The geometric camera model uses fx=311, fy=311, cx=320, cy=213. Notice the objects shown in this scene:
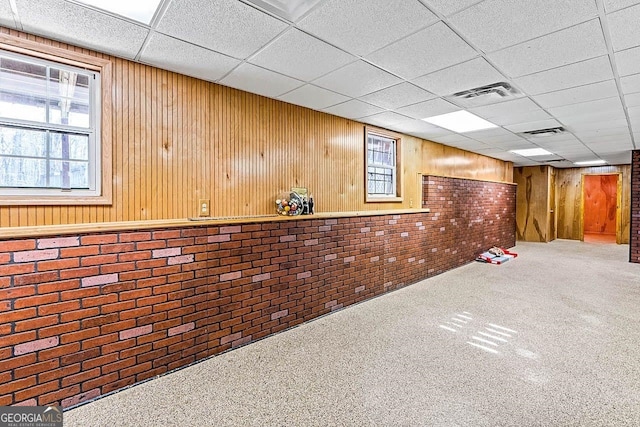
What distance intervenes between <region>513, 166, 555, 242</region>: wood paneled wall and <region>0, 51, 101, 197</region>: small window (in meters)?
12.0

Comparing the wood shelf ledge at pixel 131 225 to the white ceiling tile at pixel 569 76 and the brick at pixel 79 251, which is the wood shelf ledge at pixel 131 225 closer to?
the brick at pixel 79 251

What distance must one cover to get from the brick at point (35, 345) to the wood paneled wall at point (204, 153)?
0.82 metres

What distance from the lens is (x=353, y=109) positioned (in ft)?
13.1

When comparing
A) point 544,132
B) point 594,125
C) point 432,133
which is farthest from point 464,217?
point 594,125

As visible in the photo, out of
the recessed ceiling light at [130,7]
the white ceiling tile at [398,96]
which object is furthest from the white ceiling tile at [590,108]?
the recessed ceiling light at [130,7]

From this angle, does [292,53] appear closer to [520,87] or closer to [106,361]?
[520,87]

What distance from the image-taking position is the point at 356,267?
4367mm

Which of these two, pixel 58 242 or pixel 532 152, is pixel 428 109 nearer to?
pixel 58 242

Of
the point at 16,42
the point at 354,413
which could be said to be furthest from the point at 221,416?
the point at 16,42

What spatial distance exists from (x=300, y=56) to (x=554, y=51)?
1.98 metres

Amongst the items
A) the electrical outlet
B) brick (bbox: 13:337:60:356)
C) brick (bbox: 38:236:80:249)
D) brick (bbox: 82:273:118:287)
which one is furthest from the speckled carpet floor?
the electrical outlet

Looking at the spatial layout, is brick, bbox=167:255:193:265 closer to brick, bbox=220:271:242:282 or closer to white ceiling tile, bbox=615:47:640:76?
Result: brick, bbox=220:271:242:282

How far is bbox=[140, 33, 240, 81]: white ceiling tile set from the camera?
2348 millimetres

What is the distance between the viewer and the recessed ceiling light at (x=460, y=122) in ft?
13.9
